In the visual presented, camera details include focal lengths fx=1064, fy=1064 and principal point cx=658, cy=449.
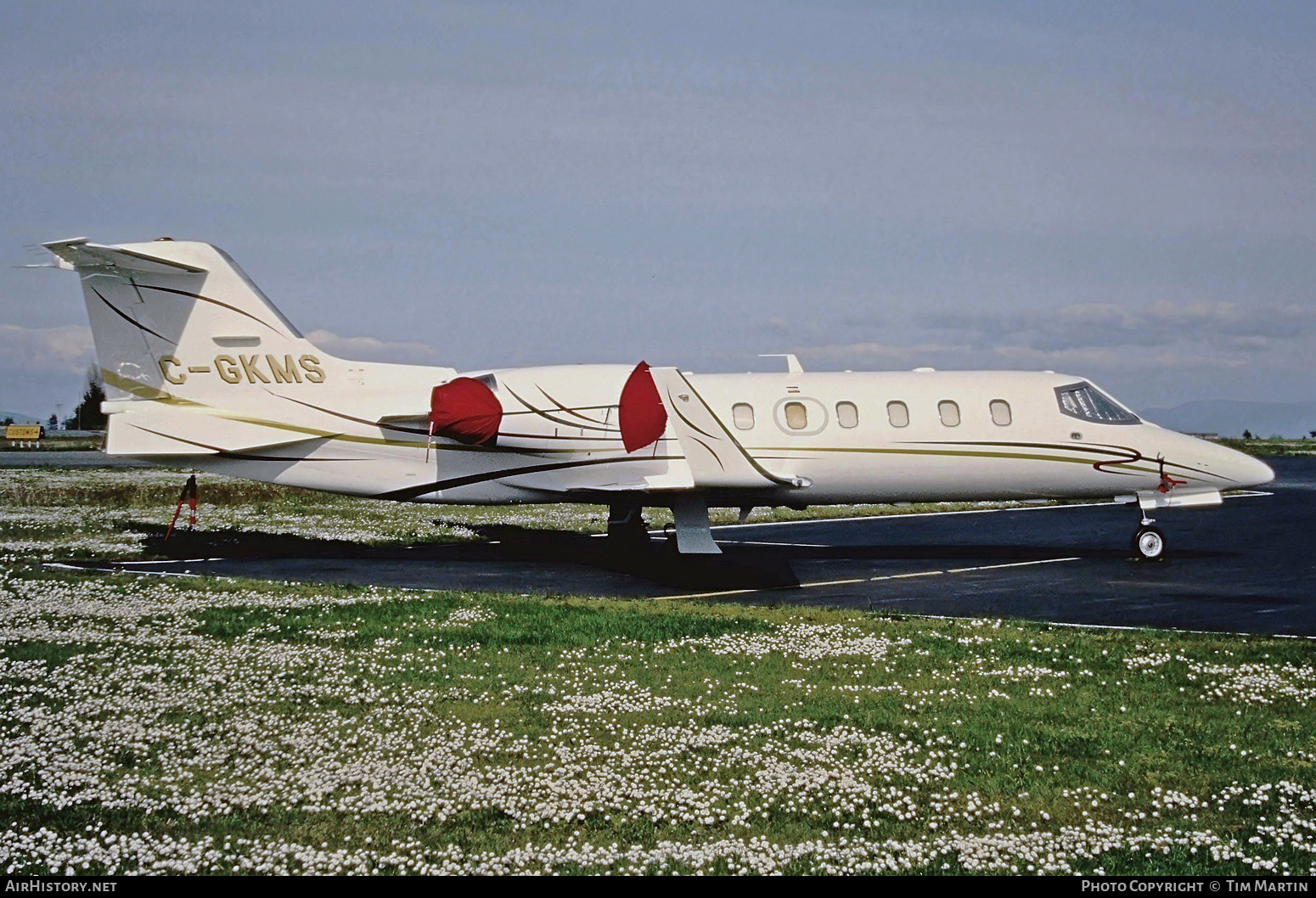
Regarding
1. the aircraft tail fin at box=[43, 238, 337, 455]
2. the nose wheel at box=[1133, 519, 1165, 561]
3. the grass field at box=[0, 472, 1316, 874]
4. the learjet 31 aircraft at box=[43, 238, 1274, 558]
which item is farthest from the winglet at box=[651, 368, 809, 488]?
the nose wheel at box=[1133, 519, 1165, 561]

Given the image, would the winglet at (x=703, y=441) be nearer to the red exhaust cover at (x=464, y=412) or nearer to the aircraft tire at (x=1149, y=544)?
the red exhaust cover at (x=464, y=412)

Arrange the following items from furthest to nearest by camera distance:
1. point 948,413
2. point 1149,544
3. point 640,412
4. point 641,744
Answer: point 948,413
point 1149,544
point 640,412
point 641,744

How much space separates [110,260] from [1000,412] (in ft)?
53.1

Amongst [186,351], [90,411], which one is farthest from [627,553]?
[90,411]

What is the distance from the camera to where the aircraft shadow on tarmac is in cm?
1939

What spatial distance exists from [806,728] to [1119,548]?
15507 millimetres

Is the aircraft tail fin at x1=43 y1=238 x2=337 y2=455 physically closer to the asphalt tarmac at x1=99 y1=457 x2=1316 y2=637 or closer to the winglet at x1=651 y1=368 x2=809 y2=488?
the asphalt tarmac at x1=99 y1=457 x2=1316 y2=637

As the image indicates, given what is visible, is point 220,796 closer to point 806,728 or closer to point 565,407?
point 806,728

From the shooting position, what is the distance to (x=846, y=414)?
20094 millimetres

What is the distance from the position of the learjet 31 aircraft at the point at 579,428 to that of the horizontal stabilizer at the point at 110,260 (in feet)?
0.22

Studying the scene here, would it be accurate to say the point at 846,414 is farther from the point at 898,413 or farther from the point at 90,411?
the point at 90,411

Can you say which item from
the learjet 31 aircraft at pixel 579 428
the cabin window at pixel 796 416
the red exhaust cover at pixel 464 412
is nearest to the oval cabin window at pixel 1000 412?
the learjet 31 aircraft at pixel 579 428

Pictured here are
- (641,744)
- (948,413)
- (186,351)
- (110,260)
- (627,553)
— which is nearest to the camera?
(641,744)
